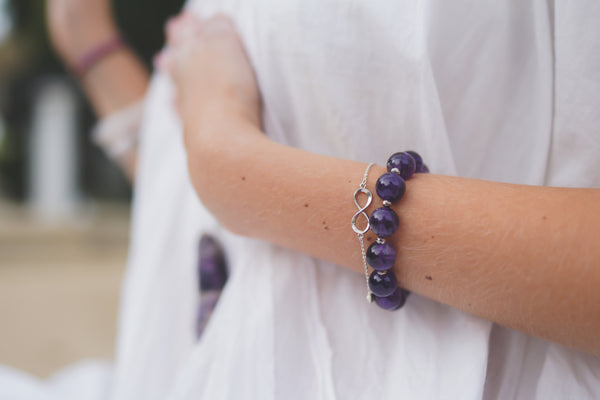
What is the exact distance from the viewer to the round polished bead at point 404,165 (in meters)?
0.46

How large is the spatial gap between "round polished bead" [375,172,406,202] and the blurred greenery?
23.1ft

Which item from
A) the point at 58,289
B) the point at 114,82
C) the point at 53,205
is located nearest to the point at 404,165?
the point at 114,82

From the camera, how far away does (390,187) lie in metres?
0.44

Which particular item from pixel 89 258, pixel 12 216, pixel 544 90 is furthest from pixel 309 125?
pixel 12 216

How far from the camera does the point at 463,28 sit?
1.75 ft

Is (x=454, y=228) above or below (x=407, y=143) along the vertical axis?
below

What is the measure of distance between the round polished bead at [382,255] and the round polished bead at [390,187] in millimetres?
49

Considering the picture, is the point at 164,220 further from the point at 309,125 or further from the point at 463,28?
the point at 463,28

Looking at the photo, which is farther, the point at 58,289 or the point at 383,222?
the point at 58,289

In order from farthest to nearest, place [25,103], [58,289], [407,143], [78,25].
Result: [25,103], [58,289], [78,25], [407,143]

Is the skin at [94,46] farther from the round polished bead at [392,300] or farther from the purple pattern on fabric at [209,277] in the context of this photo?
the round polished bead at [392,300]

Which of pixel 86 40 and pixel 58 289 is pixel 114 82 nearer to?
pixel 86 40

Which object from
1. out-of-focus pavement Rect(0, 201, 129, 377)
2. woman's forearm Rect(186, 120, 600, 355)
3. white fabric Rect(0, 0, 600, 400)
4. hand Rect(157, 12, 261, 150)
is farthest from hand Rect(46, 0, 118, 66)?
out-of-focus pavement Rect(0, 201, 129, 377)

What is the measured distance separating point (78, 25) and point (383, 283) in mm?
1074
